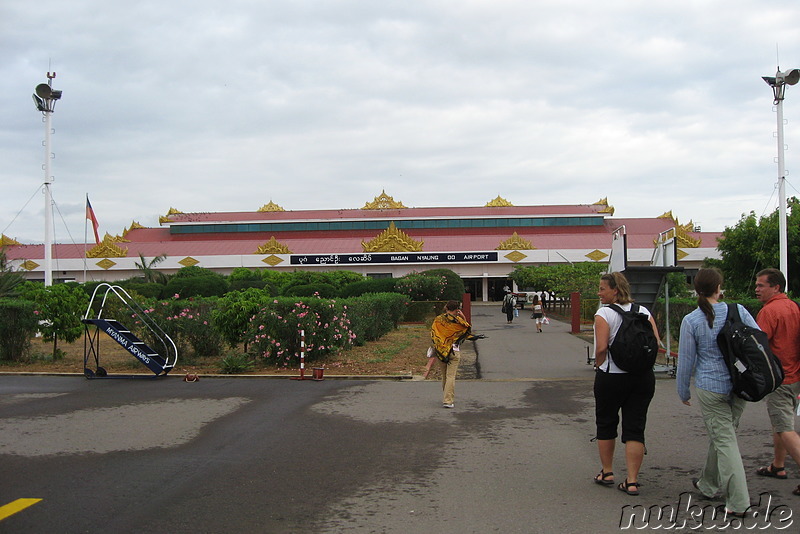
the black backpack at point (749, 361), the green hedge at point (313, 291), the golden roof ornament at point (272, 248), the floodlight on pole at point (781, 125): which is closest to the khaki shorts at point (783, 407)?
the black backpack at point (749, 361)

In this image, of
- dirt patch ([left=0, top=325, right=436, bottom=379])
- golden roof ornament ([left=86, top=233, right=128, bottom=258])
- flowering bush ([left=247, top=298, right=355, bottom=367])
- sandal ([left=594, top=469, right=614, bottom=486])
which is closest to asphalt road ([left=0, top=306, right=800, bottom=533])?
sandal ([left=594, top=469, right=614, bottom=486])

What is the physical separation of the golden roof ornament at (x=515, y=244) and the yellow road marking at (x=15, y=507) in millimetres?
52472

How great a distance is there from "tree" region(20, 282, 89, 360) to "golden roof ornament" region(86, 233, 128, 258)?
44649 mm

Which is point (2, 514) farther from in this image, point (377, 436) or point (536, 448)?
point (536, 448)

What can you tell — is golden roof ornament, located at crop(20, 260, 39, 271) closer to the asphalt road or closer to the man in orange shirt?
the asphalt road

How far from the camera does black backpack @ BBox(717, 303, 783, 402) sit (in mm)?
4621

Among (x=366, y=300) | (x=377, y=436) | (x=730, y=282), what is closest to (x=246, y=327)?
(x=366, y=300)

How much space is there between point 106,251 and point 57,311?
150 feet

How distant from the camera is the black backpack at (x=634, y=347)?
507 centimetres

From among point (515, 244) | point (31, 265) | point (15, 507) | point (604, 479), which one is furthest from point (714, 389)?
point (31, 265)

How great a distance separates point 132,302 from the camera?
47.0ft

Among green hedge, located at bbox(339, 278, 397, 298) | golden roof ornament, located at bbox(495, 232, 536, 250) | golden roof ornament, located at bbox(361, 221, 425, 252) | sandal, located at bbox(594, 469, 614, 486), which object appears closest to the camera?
sandal, located at bbox(594, 469, 614, 486)

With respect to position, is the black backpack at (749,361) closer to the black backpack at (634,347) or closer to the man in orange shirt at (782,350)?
the black backpack at (634,347)

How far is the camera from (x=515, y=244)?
56.2m
